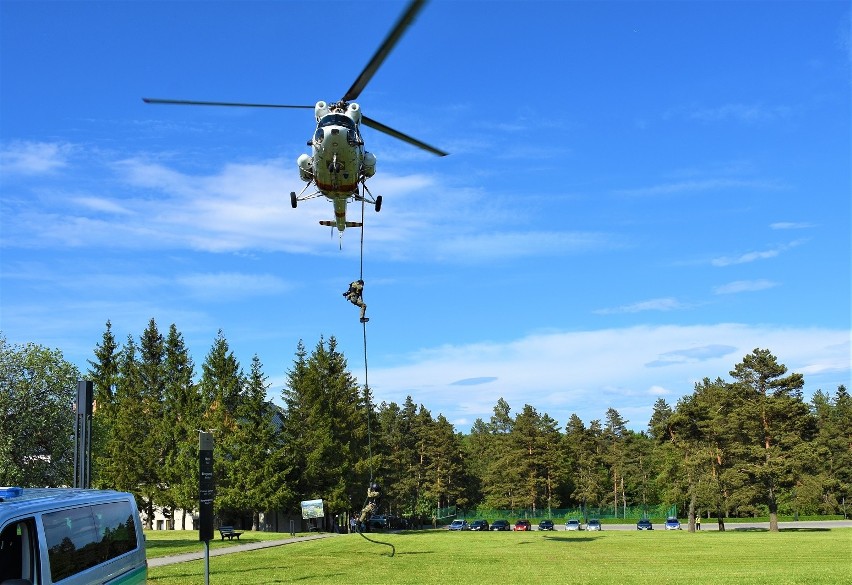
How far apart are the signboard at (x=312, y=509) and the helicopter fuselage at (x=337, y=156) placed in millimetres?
42689

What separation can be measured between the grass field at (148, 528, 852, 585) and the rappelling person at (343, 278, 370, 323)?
10846 mm

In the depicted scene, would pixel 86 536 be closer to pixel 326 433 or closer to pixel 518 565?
pixel 518 565

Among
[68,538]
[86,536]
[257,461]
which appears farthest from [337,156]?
[257,461]

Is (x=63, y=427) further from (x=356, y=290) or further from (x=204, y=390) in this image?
(x=356, y=290)

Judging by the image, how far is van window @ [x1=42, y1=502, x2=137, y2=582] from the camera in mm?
8078

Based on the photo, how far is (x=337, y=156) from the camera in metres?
14.9

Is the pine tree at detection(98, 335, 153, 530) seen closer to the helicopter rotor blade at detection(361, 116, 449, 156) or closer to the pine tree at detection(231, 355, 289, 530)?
the pine tree at detection(231, 355, 289, 530)

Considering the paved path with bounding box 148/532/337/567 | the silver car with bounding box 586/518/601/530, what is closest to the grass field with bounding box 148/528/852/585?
the paved path with bounding box 148/532/337/567

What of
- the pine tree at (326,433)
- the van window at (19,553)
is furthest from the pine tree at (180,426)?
A: the van window at (19,553)

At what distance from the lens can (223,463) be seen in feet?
184

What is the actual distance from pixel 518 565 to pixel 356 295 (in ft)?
61.7

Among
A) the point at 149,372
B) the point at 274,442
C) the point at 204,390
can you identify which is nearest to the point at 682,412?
the point at 274,442

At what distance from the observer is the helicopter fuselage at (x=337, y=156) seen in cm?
1476

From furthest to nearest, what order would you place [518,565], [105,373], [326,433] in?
1. [105,373]
2. [326,433]
3. [518,565]
